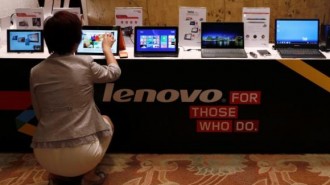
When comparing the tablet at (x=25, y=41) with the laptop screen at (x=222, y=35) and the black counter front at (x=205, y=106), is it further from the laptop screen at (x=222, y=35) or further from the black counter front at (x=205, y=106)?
the laptop screen at (x=222, y=35)

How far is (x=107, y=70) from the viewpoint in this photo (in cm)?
231

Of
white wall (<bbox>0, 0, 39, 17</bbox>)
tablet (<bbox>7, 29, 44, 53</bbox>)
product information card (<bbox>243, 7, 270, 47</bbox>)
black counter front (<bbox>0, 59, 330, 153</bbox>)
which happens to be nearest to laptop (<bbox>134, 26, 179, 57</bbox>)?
black counter front (<bbox>0, 59, 330, 153</bbox>)

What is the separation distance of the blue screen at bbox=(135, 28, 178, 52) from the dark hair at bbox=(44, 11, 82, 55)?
85 cm

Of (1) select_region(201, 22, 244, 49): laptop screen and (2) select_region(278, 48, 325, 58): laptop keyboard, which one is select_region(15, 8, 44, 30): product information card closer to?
(1) select_region(201, 22, 244, 49): laptop screen

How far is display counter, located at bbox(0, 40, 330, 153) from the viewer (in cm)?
287

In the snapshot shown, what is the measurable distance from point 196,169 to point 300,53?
1.12 m

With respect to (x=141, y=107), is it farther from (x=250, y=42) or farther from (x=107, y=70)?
(x=250, y=42)

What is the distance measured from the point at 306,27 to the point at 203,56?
0.84 meters

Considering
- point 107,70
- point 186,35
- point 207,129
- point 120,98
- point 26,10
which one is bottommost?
point 207,129

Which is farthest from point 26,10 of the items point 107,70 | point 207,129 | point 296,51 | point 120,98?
point 296,51

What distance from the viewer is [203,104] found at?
2963 millimetres

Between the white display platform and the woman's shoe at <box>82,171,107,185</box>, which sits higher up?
the white display platform

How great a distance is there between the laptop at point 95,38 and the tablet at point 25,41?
1.08 feet

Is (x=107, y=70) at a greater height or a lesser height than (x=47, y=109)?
greater
